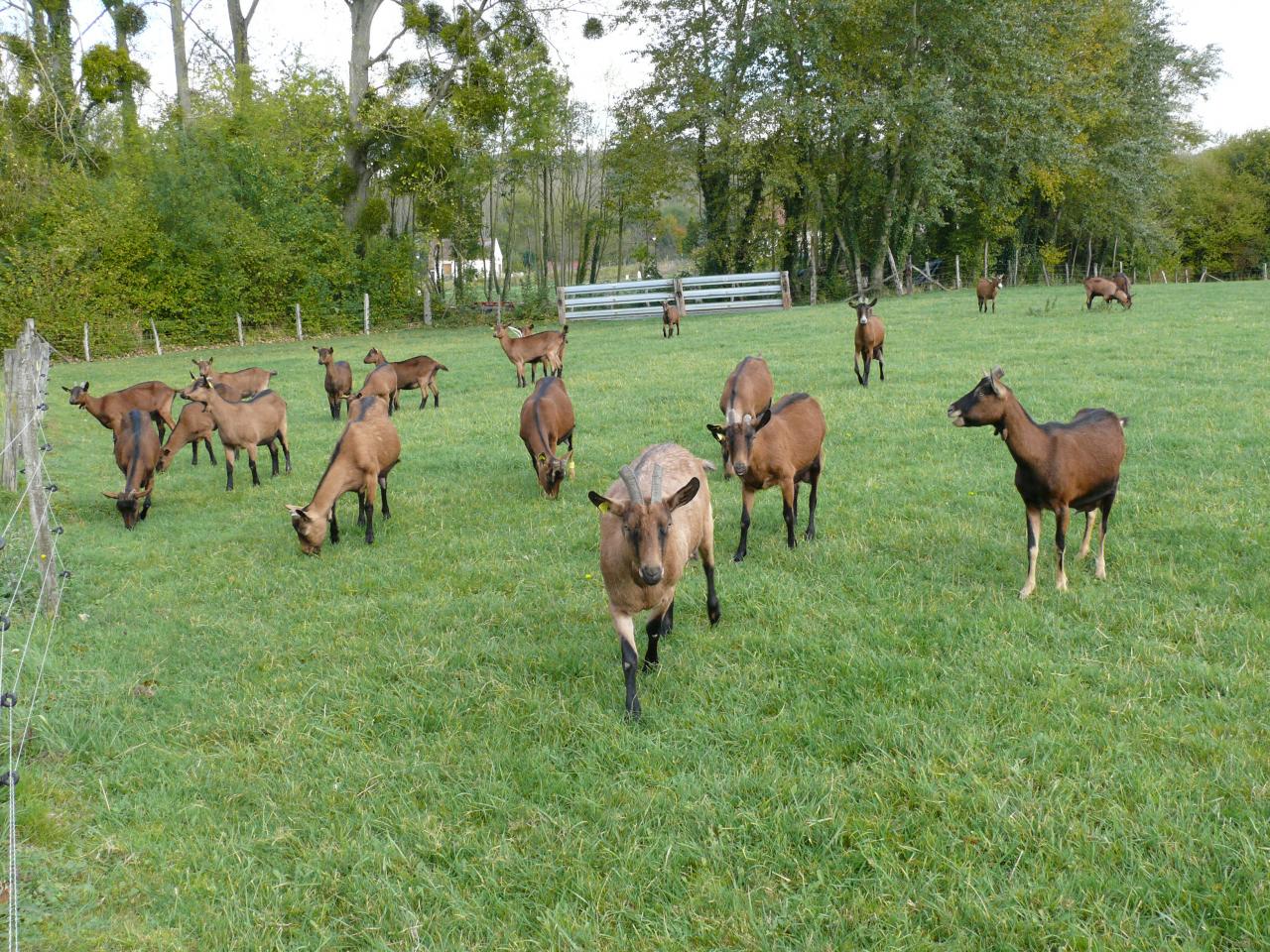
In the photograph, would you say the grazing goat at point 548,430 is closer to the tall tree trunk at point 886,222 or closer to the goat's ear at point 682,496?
the goat's ear at point 682,496

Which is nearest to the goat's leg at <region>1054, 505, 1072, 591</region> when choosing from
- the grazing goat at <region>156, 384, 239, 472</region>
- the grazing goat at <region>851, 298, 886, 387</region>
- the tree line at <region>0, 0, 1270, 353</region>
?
the grazing goat at <region>851, 298, 886, 387</region>

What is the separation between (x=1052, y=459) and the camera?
559 cm

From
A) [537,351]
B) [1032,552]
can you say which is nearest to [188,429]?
[537,351]

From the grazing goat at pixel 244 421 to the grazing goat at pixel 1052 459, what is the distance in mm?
8686

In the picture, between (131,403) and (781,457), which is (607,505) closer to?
(781,457)

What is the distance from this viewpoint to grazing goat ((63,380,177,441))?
13172mm

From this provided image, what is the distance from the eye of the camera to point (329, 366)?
53.3ft

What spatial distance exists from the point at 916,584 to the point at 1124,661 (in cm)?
146

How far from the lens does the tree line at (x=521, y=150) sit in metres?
29.0

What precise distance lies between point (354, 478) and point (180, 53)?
33468 millimetres

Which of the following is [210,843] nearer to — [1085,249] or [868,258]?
[868,258]

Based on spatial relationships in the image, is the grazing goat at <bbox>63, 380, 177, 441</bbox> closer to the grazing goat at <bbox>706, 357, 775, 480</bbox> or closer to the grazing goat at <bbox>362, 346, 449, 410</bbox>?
the grazing goat at <bbox>362, 346, 449, 410</bbox>

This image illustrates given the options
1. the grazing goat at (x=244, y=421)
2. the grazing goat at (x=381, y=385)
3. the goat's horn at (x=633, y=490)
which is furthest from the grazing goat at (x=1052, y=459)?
the grazing goat at (x=381, y=385)

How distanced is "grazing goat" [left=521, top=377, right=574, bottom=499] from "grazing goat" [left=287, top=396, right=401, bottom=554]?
4.84ft
